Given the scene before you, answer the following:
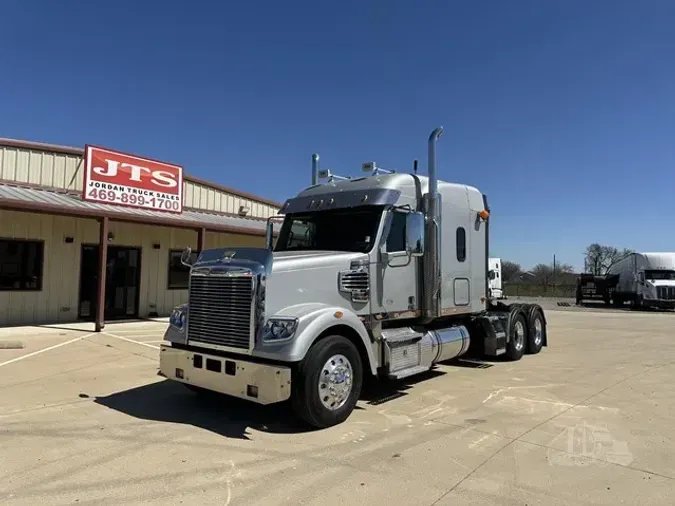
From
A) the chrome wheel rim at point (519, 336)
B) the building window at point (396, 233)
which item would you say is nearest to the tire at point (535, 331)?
the chrome wheel rim at point (519, 336)

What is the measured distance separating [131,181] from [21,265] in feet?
12.2

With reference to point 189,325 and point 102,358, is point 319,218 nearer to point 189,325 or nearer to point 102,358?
point 189,325

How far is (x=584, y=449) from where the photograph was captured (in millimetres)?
4895

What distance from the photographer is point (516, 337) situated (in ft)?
33.5

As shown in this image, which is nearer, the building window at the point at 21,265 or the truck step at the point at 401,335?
the truck step at the point at 401,335

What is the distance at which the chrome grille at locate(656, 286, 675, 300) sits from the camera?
3009cm

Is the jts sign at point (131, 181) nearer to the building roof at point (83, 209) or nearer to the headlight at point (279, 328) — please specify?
the building roof at point (83, 209)

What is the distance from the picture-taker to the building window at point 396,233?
6.66 m

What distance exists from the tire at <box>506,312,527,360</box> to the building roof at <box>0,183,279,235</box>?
937 centimetres

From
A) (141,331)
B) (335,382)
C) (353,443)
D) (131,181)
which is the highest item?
(131,181)

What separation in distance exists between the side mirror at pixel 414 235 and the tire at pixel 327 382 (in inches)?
63.9

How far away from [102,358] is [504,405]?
23.0 feet

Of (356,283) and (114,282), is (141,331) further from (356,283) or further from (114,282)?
(356,283)

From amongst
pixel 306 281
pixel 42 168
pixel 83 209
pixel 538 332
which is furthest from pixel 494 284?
pixel 42 168
